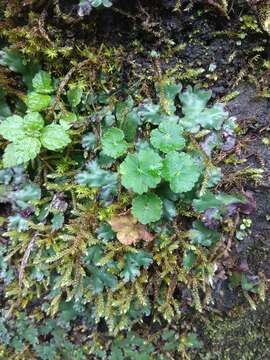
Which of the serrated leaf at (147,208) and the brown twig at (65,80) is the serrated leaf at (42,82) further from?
the serrated leaf at (147,208)

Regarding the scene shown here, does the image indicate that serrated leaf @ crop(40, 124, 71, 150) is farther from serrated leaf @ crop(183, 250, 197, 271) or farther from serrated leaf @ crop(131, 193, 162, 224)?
serrated leaf @ crop(183, 250, 197, 271)

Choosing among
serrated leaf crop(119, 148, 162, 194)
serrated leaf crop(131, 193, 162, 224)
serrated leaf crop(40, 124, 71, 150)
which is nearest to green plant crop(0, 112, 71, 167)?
serrated leaf crop(40, 124, 71, 150)

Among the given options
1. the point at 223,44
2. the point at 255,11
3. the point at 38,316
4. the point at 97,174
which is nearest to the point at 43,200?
the point at 97,174

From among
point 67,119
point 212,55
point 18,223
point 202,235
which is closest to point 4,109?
point 67,119

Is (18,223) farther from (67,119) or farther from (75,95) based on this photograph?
(75,95)

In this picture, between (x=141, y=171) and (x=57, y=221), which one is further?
(x=57, y=221)

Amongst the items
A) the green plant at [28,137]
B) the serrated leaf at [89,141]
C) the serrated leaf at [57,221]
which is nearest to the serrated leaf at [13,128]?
the green plant at [28,137]
